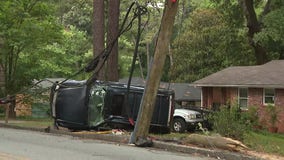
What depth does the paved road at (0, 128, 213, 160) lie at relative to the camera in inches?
447

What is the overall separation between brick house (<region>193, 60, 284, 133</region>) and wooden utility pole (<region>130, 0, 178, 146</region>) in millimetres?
12869

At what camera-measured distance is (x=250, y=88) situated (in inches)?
1142

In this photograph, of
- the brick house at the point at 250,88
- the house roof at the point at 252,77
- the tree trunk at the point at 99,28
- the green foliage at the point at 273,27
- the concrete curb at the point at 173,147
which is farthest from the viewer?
the green foliage at the point at 273,27

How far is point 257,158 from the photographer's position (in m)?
12.0

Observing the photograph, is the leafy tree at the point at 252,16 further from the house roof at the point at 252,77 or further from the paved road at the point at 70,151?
the paved road at the point at 70,151

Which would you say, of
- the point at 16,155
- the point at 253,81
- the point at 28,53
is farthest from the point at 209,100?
the point at 16,155

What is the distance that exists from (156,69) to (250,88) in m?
15.2

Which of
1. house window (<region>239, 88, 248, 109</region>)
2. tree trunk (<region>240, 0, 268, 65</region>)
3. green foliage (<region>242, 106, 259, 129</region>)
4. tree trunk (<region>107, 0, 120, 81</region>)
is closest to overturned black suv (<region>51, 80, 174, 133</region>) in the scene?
tree trunk (<region>107, 0, 120, 81</region>)

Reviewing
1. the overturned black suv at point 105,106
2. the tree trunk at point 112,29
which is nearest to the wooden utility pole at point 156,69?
the overturned black suv at point 105,106

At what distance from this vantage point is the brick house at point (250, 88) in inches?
1072

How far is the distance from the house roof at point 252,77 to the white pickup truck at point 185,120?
15.6ft

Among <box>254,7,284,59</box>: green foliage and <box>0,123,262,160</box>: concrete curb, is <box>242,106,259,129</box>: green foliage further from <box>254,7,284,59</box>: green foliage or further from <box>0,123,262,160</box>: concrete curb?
<box>0,123,262,160</box>: concrete curb

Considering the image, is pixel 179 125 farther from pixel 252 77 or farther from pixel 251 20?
pixel 251 20

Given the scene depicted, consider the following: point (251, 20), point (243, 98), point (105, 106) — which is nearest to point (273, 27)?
point (251, 20)
